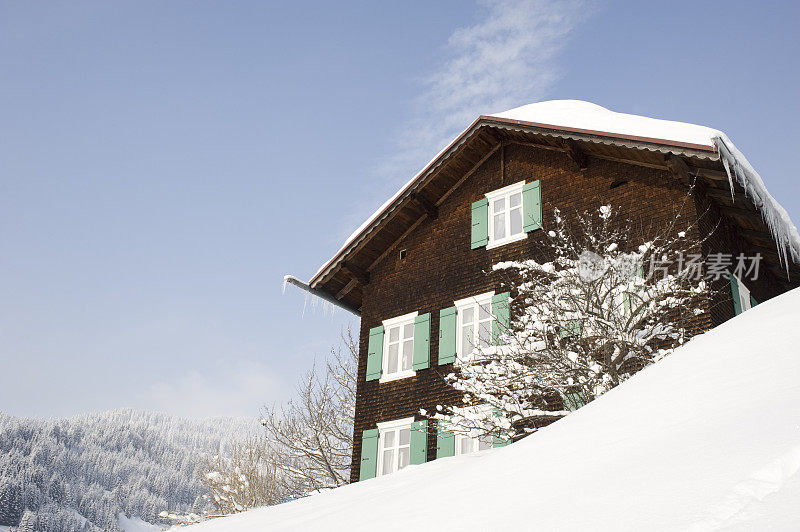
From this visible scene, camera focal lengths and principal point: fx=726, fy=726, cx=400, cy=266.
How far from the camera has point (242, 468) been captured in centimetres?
2783

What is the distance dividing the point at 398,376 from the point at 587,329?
5619 millimetres

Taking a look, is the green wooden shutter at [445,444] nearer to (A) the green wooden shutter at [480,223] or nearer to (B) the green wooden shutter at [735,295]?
(A) the green wooden shutter at [480,223]

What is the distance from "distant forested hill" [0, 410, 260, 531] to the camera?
106688 mm

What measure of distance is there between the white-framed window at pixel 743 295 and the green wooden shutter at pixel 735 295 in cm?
10

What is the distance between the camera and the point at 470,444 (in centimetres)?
1363

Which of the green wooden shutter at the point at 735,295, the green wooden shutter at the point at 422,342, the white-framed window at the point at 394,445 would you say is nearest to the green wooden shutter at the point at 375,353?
the green wooden shutter at the point at 422,342

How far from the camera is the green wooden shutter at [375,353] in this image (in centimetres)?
1577

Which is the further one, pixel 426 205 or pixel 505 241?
pixel 426 205

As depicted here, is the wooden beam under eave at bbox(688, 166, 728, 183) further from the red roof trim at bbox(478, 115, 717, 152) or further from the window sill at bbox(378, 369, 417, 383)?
the window sill at bbox(378, 369, 417, 383)

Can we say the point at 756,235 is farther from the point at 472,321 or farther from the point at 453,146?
the point at 453,146

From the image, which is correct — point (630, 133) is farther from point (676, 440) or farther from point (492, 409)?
point (676, 440)

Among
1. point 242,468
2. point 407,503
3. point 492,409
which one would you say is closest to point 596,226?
point 492,409

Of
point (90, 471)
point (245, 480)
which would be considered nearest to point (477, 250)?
point (245, 480)

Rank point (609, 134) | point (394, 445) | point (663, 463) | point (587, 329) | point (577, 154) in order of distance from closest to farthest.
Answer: point (663, 463)
point (587, 329)
point (609, 134)
point (577, 154)
point (394, 445)
